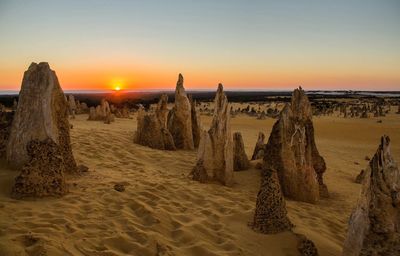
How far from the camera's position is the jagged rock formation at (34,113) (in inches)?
253

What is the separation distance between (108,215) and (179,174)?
150 inches

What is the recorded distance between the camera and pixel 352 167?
13.8 meters

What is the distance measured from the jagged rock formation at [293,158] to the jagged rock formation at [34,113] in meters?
4.47

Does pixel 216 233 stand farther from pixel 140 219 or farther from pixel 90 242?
pixel 90 242

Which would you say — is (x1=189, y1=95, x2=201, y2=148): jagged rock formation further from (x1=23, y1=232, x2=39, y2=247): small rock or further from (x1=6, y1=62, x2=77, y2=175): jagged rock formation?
(x1=23, y1=232, x2=39, y2=247): small rock

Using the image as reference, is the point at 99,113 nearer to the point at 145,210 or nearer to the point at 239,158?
the point at 239,158

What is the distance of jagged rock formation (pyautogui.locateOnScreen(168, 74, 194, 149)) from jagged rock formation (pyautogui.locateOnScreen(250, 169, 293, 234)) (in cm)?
765

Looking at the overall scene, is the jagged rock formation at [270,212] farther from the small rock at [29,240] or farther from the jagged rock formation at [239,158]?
the jagged rock formation at [239,158]

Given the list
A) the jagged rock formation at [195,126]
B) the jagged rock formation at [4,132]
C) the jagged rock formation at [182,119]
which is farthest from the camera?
the jagged rock formation at [195,126]

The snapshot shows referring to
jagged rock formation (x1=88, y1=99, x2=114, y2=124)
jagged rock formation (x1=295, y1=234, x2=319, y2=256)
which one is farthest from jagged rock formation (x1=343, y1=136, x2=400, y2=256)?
jagged rock formation (x1=88, y1=99, x2=114, y2=124)

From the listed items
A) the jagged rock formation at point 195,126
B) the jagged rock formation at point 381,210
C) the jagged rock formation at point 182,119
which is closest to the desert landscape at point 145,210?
the jagged rock formation at point 381,210

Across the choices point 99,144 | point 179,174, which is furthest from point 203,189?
point 99,144

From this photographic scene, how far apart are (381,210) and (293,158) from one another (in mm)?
4210

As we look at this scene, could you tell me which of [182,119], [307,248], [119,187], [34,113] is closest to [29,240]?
[119,187]
